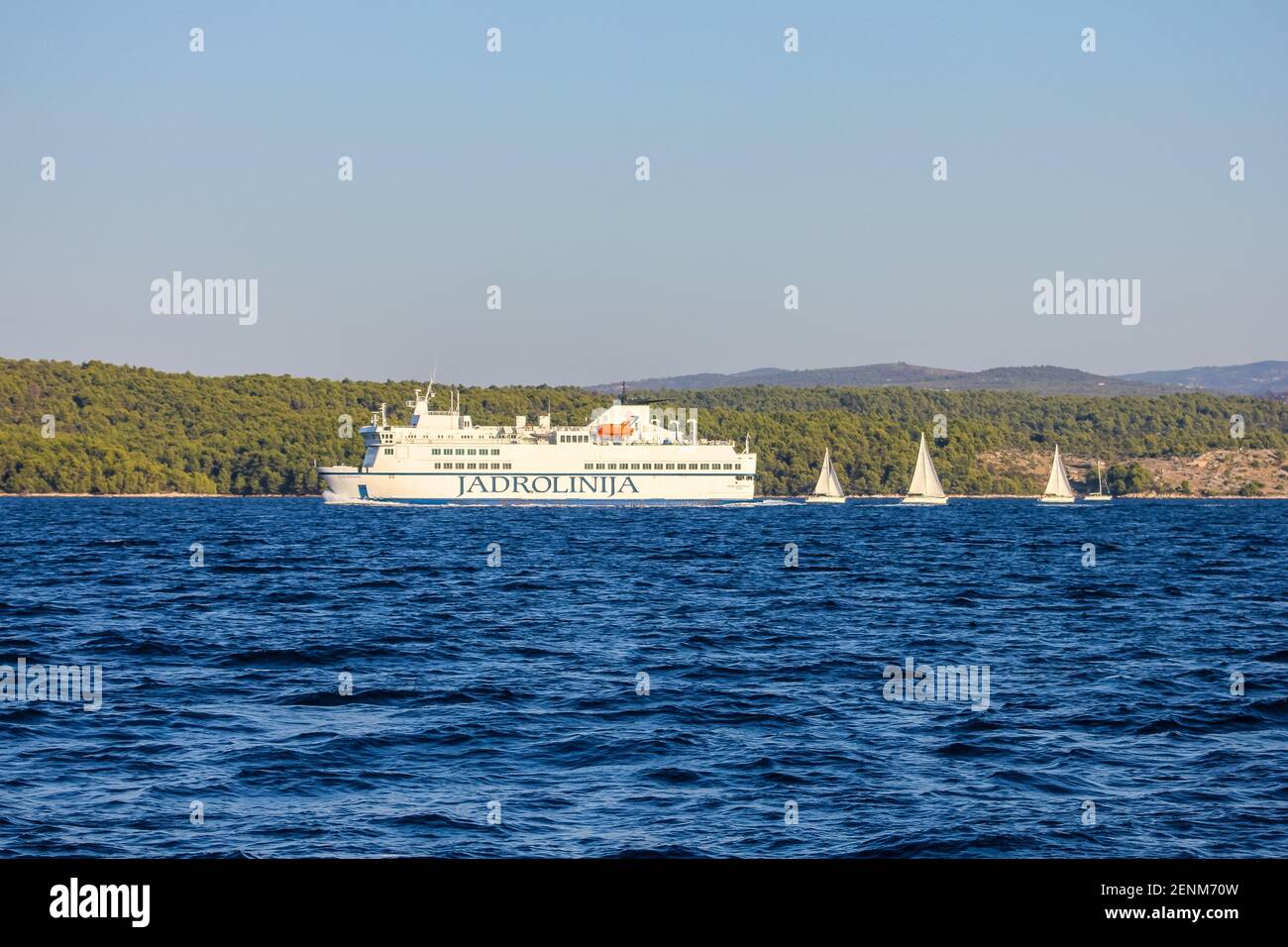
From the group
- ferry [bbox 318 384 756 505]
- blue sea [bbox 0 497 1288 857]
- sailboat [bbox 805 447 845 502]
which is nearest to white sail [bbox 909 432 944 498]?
sailboat [bbox 805 447 845 502]

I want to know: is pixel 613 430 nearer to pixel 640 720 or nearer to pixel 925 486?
pixel 925 486

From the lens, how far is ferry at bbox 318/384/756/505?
146625 millimetres

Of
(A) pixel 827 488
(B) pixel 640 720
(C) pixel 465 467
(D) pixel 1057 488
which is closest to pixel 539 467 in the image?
(C) pixel 465 467

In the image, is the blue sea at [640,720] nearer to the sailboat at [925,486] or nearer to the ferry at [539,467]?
the ferry at [539,467]

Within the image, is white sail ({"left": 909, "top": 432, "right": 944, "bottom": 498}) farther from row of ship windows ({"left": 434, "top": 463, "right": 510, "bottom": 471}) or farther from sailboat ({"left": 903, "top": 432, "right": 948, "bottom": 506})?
row of ship windows ({"left": 434, "top": 463, "right": 510, "bottom": 471})

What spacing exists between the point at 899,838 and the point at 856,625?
21.3m

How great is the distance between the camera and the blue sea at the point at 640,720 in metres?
13.9

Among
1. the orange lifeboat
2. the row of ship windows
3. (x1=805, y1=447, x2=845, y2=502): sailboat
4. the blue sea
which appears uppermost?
the orange lifeboat

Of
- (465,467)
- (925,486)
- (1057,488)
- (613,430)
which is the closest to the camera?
(465,467)

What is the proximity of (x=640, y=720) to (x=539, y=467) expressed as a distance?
426 feet

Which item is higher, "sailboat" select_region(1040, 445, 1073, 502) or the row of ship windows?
the row of ship windows

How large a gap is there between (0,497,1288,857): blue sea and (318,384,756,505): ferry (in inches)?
3808

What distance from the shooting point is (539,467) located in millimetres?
149625
